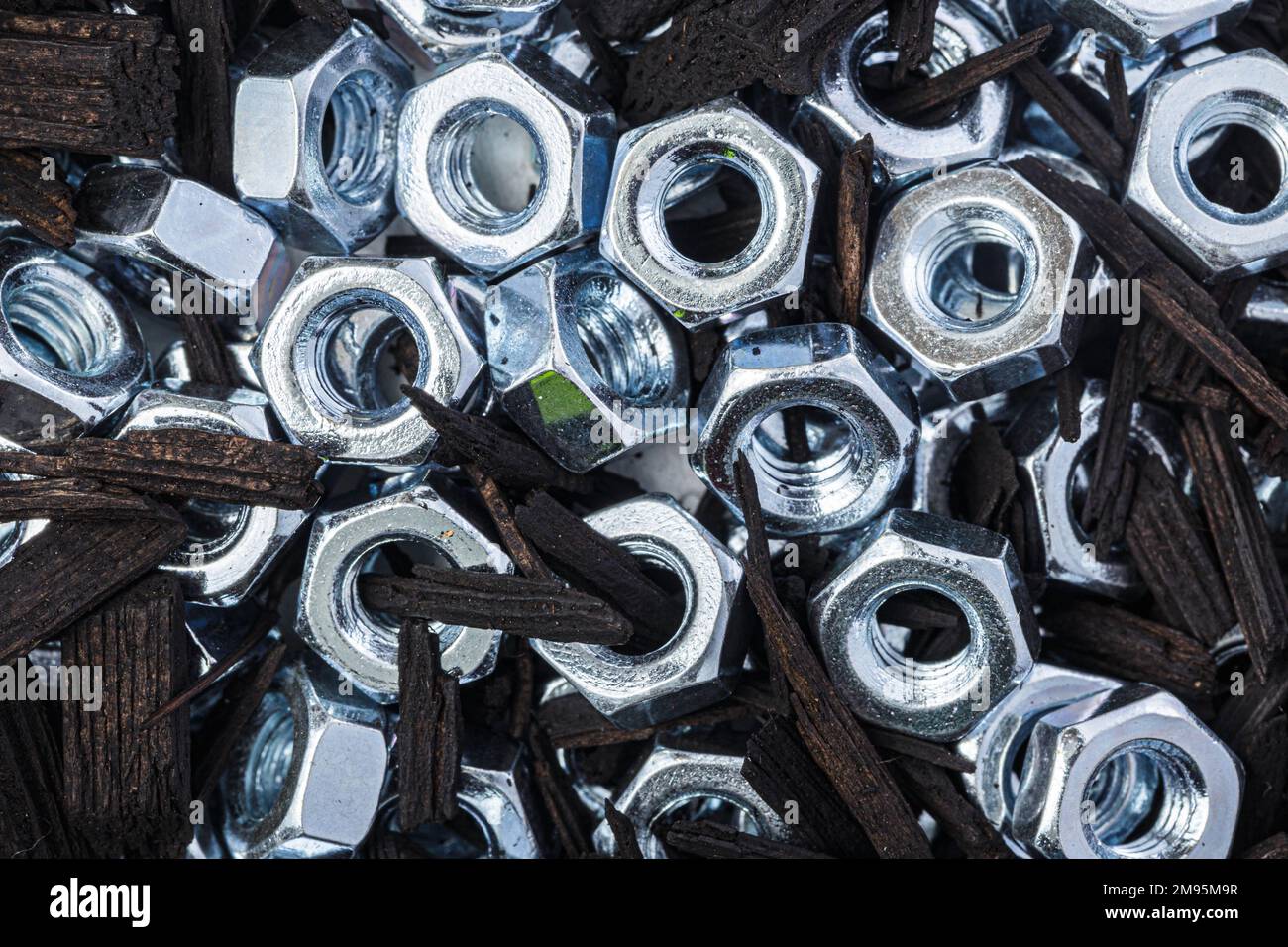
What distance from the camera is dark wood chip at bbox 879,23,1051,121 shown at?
8.47ft

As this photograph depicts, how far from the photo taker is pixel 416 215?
2678 mm

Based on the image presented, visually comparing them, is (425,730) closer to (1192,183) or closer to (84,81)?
(84,81)

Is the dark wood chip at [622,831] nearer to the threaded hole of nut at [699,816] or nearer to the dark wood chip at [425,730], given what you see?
the threaded hole of nut at [699,816]

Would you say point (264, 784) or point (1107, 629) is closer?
point (1107, 629)

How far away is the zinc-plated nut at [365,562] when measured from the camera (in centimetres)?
260

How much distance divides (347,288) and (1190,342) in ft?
6.95

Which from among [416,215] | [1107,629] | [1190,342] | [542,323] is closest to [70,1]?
[416,215]

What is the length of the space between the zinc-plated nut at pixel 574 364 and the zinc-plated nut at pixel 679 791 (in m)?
0.81

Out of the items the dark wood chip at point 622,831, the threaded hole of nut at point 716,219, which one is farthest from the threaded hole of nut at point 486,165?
the dark wood chip at point 622,831

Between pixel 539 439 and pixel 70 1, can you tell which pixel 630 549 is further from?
pixel 70 1

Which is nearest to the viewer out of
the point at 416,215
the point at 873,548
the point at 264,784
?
the point at 873,548

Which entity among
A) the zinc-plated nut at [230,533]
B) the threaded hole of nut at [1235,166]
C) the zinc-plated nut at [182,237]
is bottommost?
the zinc-plated nut at [230,533]

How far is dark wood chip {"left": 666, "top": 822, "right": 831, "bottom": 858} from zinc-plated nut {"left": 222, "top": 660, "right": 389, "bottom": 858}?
81cm

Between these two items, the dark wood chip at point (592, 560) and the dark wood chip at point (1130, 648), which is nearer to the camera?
the dark wood chip at point (592, 560)
